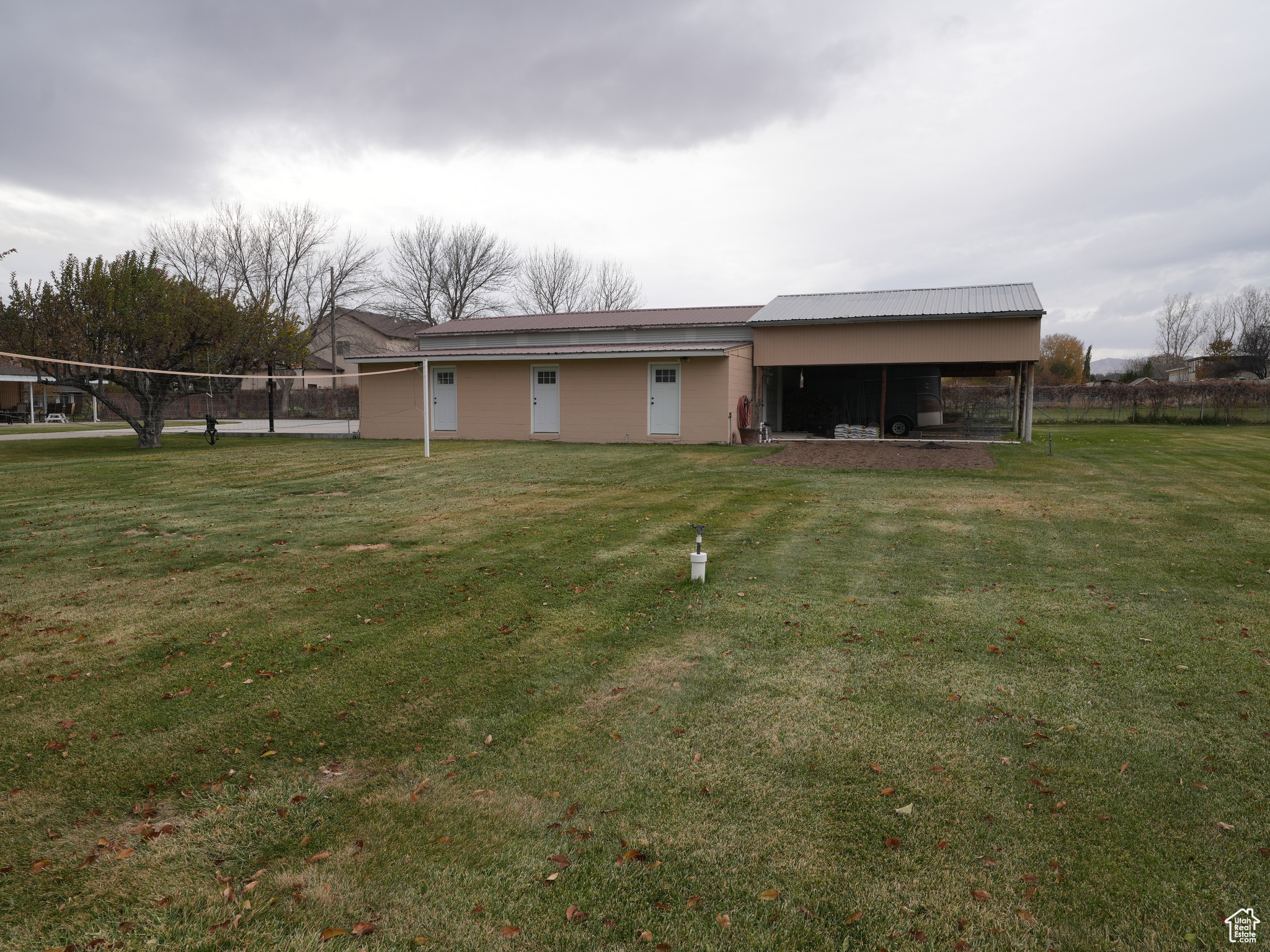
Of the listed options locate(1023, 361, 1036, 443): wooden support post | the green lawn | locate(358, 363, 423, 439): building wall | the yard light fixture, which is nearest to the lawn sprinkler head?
the yard light fixture

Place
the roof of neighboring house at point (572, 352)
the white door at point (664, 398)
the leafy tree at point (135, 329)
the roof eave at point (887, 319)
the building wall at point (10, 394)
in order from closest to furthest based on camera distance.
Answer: the leafy tree at point (135, 329) < the roof eave at point (887, 319) < the roof of neighboring house at point (572, 352) < the white door at point (664, 398) < the building wall at point (10, 394)

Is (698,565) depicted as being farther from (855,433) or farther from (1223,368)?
(1223,368)

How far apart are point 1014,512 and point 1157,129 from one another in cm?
1265

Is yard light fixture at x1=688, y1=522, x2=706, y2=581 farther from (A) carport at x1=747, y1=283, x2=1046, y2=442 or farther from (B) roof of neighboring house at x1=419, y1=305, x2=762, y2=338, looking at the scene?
(B) roof of neighboring house at x1=419, y1=305, x2=762, y2=338

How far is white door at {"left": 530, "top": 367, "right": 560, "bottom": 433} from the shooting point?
2128 centimetres

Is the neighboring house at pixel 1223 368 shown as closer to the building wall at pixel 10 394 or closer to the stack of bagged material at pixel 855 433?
the stack of bagged material at pixel 855 433

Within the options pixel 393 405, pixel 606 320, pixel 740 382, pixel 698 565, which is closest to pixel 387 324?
pixel 606 320

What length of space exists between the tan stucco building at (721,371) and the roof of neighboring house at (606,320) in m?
0.20

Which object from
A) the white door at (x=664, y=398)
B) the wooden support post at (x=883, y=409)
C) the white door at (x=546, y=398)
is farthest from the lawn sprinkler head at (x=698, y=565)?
the white door at (x=546, y=398)

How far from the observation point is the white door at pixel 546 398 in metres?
21.3

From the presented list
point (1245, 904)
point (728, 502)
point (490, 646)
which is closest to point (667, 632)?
point (490, 646)

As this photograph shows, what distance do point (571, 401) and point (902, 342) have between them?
9937 millimetres

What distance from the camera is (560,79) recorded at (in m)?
14.5

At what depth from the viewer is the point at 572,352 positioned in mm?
20359
